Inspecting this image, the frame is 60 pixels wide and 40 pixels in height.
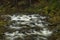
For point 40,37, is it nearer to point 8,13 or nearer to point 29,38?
point 29,38

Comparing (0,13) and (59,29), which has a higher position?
(0,13)

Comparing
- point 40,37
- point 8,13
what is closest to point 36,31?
point 40,37

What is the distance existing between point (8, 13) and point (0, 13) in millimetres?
673

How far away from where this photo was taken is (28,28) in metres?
12.2

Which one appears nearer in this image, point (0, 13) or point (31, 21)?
point (31, 21)

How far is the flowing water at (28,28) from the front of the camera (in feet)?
35.9

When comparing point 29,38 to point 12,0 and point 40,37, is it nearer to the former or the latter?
point 40,37

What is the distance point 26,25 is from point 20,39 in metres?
2.36

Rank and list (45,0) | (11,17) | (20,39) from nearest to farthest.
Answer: (20,39)
(11,17)
(45,0)

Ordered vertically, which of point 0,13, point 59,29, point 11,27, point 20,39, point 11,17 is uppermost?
point 0,13

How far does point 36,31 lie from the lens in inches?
462

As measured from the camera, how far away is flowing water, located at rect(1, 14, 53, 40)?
10.9 m

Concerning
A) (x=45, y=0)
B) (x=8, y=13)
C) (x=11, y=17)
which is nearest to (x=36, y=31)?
(x=11, y=17)

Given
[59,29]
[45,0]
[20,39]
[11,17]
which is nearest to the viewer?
[20,39]
